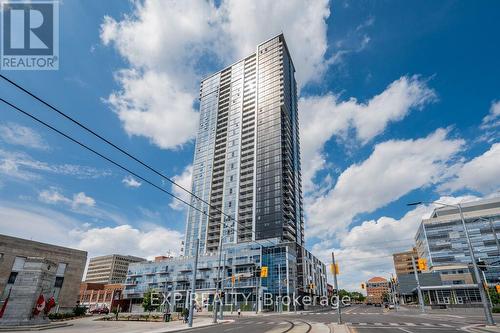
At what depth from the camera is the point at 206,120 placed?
465 ft

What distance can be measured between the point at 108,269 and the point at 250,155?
133 m

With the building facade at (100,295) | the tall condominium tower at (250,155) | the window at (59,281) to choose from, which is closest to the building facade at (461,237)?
the tall condominium tower at (250,155)

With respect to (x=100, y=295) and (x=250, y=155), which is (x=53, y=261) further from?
(x=250, y=155)

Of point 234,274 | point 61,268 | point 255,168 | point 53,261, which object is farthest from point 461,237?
point 53,261

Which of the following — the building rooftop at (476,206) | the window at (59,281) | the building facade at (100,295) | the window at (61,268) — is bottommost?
the building facade at (100,295)

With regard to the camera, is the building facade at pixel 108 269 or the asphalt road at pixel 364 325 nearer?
the asphalt road at pixel 364 325

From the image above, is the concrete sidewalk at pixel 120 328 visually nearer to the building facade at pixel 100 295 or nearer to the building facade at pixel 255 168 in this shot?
the building facade at pixel 255 168

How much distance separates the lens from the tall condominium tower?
339ft

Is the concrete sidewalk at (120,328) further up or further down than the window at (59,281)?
further down

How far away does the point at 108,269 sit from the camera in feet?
598

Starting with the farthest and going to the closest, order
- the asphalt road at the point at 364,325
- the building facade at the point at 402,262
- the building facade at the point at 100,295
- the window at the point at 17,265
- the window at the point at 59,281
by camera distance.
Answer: the building facade at the point at 402,262, the building facade at the point at 100,295, the window at the point at 59,281, the window at the point at 17,265, the asphalt road at the point at 364,325

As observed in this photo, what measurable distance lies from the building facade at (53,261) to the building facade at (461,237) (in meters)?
98.9

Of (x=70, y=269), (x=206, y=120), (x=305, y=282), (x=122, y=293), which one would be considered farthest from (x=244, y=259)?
(x=206, y=120)

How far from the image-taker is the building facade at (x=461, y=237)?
86.2 m
